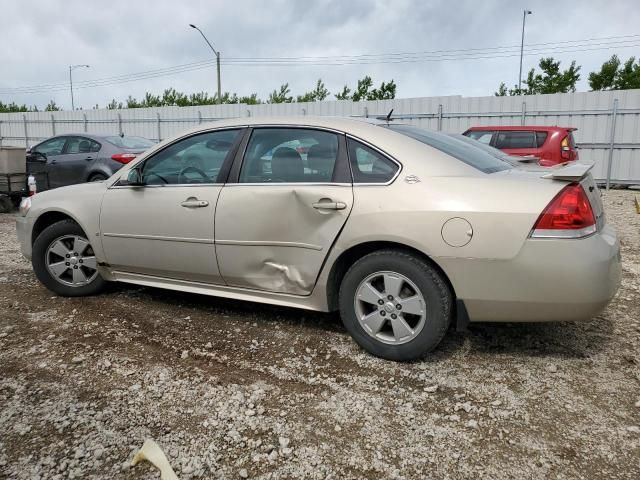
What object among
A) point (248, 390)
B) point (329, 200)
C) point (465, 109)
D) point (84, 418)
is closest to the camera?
point (84, 418)

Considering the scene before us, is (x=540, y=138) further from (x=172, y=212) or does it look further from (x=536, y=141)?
(x=172, y=212)

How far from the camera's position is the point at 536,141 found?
37.2ft

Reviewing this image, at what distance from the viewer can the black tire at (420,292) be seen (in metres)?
3.02

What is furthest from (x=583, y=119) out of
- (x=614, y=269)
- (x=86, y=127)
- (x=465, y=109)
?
(x=86, y=127)

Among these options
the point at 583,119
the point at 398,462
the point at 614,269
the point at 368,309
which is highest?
the point at 583,119

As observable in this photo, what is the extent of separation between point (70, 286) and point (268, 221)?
2.07 meters

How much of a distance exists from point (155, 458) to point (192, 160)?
2247 mm

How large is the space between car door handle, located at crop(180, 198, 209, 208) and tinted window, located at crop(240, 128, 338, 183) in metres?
0.31

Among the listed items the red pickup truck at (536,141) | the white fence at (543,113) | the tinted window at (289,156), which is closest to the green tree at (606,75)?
the white fence at (543,113)

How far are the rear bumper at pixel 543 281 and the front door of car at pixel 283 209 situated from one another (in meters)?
0.81

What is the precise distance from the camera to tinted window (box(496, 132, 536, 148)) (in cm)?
1141

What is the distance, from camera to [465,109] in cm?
1620

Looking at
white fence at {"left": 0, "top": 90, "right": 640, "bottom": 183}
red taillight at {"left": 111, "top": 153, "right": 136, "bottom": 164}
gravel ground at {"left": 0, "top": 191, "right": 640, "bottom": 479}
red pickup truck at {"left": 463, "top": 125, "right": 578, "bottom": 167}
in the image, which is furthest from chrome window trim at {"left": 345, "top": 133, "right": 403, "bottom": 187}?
white fence at {"left": 0, "top": 90, "right": 640, "bottom": 183}

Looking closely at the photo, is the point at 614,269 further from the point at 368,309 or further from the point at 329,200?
the point at 329,200
